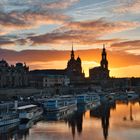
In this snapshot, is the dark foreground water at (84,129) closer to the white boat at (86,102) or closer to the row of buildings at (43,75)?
the white boat at (86,102)

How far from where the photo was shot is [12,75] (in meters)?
122

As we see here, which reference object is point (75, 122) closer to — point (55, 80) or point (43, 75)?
point (43, 75)

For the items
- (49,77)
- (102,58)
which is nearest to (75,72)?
(102,58)

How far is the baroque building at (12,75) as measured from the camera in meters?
117

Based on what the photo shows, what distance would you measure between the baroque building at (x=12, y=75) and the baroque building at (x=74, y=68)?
171 ft

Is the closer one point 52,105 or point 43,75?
point 52,105

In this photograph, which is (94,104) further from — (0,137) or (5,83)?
(0,137)

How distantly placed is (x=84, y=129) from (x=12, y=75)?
207 feet

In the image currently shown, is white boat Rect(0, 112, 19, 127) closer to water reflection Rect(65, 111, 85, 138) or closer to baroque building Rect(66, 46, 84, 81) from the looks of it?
water reflection Rect(65, 111, 85, 138)

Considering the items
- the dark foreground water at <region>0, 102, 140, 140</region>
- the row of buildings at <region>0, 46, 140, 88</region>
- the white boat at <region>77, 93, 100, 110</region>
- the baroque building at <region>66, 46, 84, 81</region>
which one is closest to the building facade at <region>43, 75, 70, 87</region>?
the row of buildings at <region>0, 46, 140, 88</region>

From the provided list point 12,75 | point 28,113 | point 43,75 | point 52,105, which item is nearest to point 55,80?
point 43,75

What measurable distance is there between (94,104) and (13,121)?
48036 mm

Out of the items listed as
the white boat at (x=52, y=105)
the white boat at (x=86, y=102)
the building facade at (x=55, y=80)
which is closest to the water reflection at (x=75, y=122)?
the white boat at (x=52, y=105)

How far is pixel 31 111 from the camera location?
65875 mm
